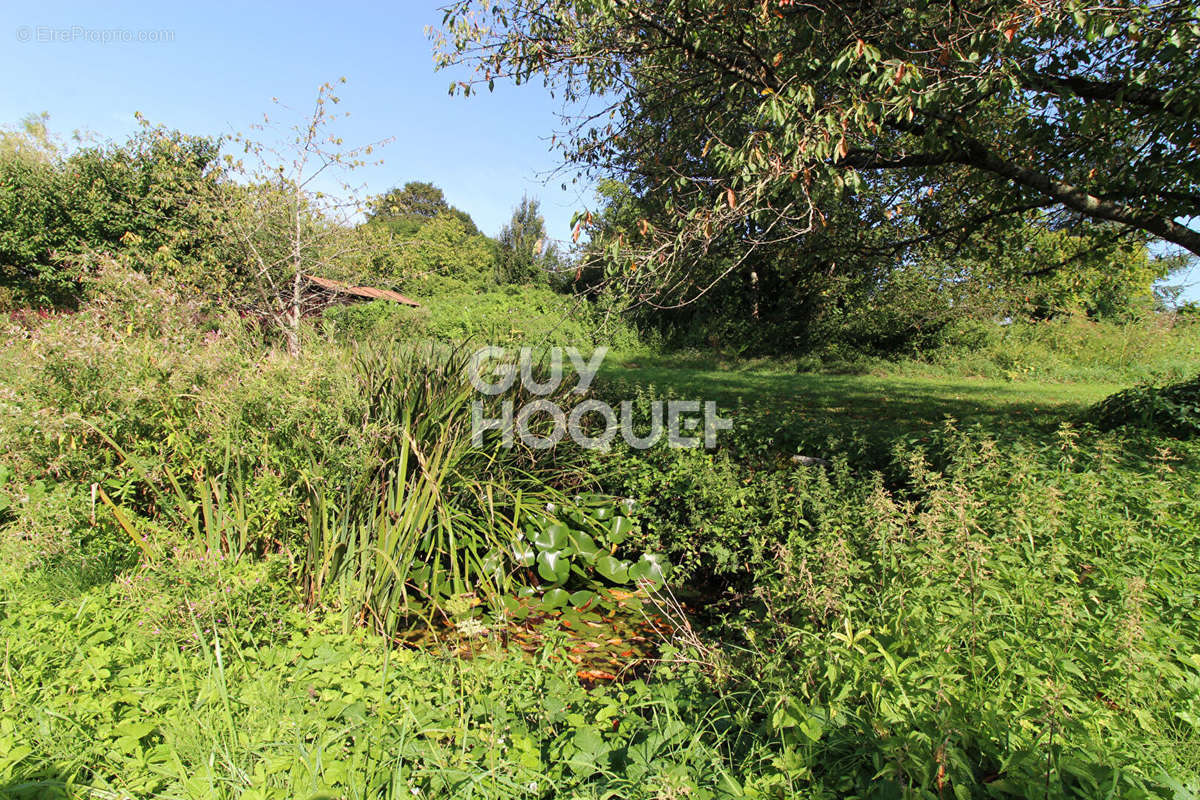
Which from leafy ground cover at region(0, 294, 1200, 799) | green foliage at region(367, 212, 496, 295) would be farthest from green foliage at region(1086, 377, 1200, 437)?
green foliage at region(367, 212, 496, 295)

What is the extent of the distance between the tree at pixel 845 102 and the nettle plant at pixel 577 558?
1618mm

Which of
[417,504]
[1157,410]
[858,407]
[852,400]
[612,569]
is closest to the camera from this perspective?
[417,504]

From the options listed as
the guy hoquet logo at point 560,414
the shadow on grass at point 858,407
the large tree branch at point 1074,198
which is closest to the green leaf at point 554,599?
the guy hoquet logo at point 560,414

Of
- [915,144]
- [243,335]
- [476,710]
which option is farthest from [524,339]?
[915,144]

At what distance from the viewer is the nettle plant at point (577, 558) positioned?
383cm

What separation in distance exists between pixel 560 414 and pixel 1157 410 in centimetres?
514

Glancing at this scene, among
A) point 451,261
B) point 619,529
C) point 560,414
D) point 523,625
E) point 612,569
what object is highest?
point 451,261

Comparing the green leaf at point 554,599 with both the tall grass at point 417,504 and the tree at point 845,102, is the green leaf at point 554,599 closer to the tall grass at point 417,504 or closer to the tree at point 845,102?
the tall grass at point 417,504

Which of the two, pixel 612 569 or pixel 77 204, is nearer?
pixel 612 569

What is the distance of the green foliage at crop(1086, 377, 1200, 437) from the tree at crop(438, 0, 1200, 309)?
1301 mm

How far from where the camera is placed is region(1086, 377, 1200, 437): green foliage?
5.12 metres

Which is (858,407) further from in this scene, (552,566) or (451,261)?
(451,261)

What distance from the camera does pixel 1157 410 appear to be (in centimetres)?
536

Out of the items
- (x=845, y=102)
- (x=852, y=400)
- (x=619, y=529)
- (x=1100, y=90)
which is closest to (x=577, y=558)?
(x=619, y=529)
